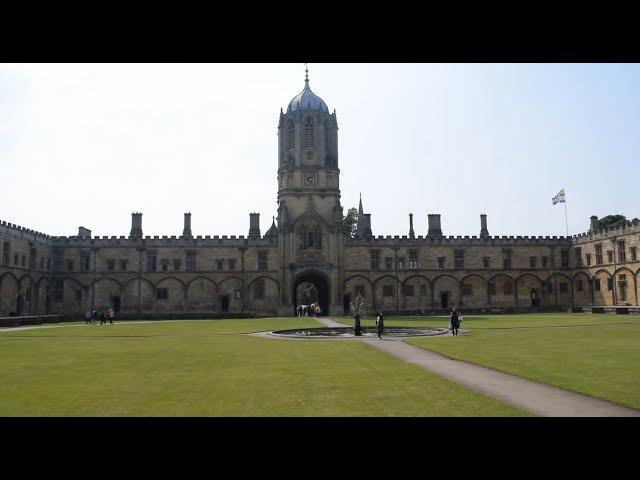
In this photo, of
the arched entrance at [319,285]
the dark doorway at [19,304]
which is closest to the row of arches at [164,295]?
the arched entrance at [319,285]

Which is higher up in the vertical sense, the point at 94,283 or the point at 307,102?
the point at 307,102

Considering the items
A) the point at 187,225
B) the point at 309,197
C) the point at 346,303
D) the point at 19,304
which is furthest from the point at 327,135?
the point at 19,304

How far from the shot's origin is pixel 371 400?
32.5 ft

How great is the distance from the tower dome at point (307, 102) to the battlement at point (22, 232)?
28416 mm

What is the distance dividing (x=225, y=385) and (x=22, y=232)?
45.9m

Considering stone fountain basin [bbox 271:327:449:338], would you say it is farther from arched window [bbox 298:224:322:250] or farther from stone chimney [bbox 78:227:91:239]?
stone chimney [bbox 78:227:91:239]

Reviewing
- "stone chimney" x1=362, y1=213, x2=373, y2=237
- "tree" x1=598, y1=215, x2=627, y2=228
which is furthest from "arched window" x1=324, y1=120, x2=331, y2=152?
"tree" x1=598, y1=215, x2=627, y2=228

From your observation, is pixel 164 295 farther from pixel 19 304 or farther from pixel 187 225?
pixel 19 304

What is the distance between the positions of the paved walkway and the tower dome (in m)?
47.4

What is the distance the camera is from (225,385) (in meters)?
11.6

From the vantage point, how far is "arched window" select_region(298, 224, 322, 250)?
57.6 metres

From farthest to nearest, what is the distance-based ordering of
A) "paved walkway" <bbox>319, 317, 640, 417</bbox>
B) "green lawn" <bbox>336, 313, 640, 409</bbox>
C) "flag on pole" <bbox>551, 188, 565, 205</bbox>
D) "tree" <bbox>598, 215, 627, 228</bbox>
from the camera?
"tree" <bbox>598, 215, 627, 228</bbox>, "flag on pole" <bbox>551, 188, 565, 205</bbox>, "green lawn" <bbox>336, 313, 640, 409</bbox>, "paved walkway" <bbox>319, 317, 640, 417</bbox>
